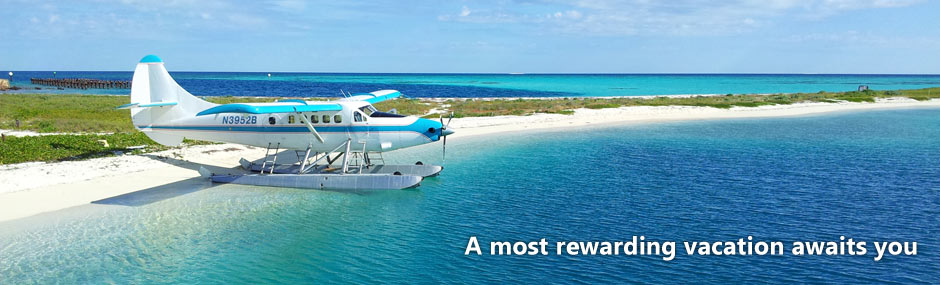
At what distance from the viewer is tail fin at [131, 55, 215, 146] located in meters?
23.3

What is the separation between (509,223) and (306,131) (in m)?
9.08

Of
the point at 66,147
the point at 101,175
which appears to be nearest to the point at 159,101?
the point at 101,175

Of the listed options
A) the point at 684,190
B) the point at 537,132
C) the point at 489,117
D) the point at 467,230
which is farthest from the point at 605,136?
the point at 467,230

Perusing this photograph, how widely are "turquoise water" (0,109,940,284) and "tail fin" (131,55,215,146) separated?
3.31m

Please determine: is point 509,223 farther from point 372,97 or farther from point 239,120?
point 239,120

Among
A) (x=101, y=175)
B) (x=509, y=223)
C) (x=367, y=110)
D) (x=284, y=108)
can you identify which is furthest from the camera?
(x=367, y=110)

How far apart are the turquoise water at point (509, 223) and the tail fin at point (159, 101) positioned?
10.9 feet

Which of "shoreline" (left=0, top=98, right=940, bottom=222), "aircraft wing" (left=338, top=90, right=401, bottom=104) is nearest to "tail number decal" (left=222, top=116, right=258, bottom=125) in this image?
"shoreline" (left=0, top=98, right=940, bottom=222)

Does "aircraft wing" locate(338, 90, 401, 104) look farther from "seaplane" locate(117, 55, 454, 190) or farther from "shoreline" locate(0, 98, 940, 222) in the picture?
"shoreline" locate(0, 98, 940, 222)

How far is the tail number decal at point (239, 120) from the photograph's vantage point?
22.0 m

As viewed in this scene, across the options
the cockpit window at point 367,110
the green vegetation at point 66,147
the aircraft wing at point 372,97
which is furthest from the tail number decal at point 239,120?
the green vegetation at point 66,147

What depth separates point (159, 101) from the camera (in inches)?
931

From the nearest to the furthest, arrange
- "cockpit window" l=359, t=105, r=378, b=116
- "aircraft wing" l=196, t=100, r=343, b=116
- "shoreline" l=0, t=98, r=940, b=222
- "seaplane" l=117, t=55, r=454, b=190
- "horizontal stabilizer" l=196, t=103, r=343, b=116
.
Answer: "shoreline" l=0, t=98, r=940, b=222 < "horizontal stabilizer" l=196, t=103, r=343, b=116 < "aircraft wing" l=196, t=100, r=343, b=116 < "seaplane" l=117, t=55, r=454, b=190 < "cockpit window" l=359, t=105, r=378, b=116

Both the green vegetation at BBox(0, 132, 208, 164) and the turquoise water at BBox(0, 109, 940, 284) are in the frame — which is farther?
the green vegetation at BBox(0, 132, 208, 164)
